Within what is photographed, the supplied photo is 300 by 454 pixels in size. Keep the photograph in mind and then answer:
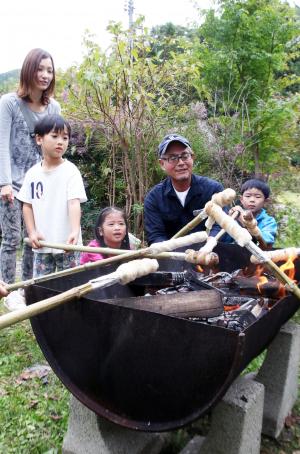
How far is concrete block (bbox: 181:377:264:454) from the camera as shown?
1806mm

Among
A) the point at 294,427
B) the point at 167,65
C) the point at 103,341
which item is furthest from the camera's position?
the point at 167,65

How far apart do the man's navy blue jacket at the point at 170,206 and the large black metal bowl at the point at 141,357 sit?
1.61 m

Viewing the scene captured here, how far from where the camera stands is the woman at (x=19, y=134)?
3.29m

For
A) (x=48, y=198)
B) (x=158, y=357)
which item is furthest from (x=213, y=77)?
(x=158, y=357)

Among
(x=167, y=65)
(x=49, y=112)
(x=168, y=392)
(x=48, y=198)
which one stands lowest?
(x=168, y=392)

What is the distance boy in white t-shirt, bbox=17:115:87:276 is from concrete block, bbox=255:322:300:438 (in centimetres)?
158

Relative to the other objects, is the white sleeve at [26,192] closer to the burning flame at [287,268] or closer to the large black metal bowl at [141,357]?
the large black metal bowl at [141,357]

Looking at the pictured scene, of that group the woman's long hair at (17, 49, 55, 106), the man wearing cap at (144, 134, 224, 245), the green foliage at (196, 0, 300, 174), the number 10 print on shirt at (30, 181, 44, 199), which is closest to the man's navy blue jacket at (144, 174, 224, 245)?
the man wearing cap at (144, 134, 224, 245)

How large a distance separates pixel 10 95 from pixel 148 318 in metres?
2.53

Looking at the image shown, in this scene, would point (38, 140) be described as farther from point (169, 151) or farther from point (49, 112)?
point (169, 151)

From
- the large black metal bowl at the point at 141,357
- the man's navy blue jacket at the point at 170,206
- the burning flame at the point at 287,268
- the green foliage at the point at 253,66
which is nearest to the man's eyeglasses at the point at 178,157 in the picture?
the man's navy blue jacket at the point at 170,206

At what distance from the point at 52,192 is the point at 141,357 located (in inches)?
75.3

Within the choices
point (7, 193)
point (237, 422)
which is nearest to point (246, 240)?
point (237, 422)

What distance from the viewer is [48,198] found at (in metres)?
3.20
